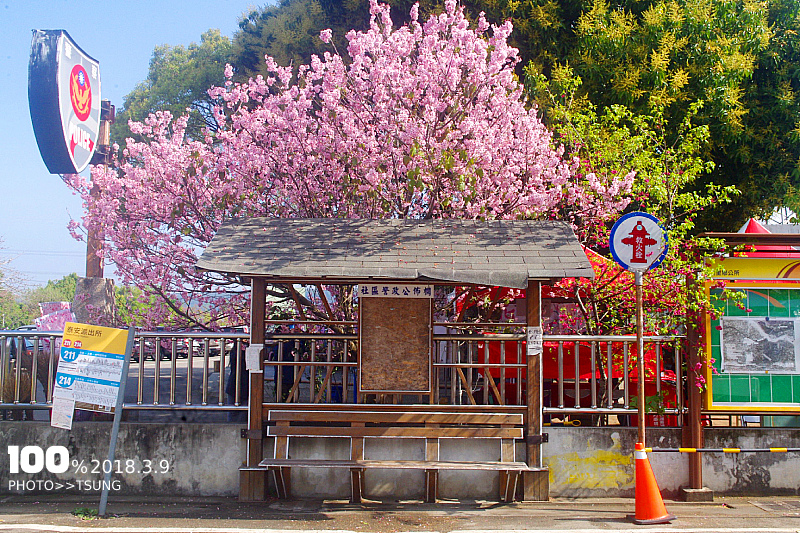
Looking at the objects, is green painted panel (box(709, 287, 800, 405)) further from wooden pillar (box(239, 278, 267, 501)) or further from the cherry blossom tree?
wooden pillar (box(239, 278, 267, 501))

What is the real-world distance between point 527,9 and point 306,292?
8.50 metres

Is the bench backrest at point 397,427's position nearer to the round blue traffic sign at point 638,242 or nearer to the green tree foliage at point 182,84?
the round blue traffic sign at point 638,242

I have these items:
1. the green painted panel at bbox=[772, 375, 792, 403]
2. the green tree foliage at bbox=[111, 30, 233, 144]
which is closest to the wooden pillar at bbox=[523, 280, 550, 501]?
the green painted panel at bbox=[772, 375, 792, 403]

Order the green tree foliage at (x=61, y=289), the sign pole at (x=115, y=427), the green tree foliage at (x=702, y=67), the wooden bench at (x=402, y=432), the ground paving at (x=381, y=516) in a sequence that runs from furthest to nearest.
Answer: the green tree foliage at (x=61, y=289)
the green tree foliage at (x=702, y=67)
the wooden bench at (x=402, y=432)
the sign pole at (x=115, y=427)
the ground paving at (x=381, y=516)

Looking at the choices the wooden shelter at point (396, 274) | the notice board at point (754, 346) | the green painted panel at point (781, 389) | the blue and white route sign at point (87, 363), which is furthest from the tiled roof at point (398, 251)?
the green painted panel at point (781, 389)

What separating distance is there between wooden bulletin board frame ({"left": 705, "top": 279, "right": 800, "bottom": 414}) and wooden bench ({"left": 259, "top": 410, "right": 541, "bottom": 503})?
8.35 ft

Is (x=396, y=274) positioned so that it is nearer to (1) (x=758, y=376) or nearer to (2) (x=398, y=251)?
(2) (x=398, y=251)

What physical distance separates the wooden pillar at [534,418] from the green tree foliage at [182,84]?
1858 cm

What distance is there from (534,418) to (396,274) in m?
2.43

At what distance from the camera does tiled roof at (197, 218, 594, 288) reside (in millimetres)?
7207

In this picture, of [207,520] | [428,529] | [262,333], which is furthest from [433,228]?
[207,520]

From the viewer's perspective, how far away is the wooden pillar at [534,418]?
7656mm

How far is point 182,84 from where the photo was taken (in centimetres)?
2839

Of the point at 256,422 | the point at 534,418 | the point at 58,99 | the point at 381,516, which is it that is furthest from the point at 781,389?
the point at 58,99
